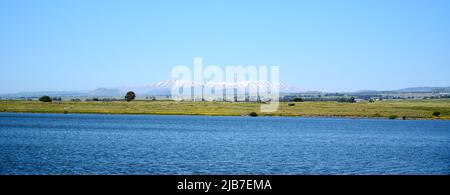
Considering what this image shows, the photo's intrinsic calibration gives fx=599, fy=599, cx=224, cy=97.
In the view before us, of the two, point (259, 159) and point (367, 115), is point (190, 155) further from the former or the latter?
point (367, 115)

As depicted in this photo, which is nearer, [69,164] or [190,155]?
[69,164]

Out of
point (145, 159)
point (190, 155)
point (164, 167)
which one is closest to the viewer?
point (164, 167)

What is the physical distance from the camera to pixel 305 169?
45.5 m

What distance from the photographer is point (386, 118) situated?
187 m
